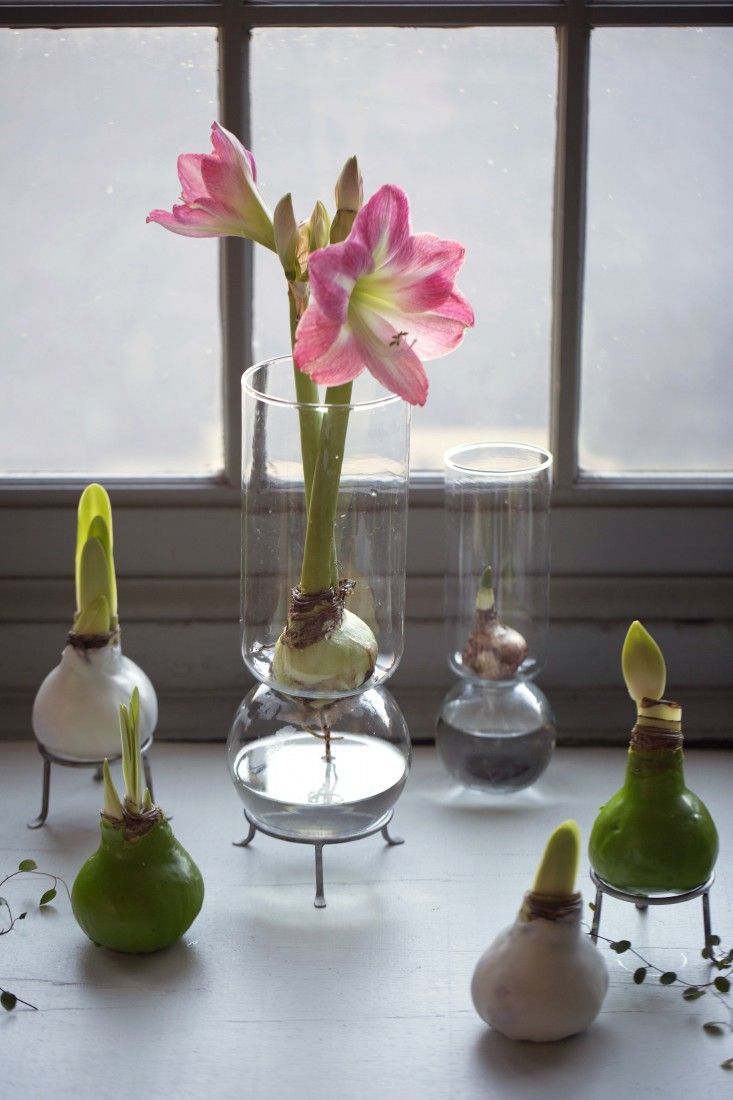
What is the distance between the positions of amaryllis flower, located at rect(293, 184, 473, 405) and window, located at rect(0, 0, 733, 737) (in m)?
0.30

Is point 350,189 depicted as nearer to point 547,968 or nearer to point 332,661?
point 332,661

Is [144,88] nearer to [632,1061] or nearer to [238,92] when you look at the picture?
[238,92]

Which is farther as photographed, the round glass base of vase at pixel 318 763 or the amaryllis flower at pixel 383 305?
the round glass base of vase at pixel 318 763

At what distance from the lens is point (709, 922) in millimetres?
755

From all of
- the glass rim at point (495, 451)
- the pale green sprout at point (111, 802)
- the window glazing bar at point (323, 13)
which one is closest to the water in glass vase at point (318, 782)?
the pale green sprout at point (111, 802)

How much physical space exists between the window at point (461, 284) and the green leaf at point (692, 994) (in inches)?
13.8

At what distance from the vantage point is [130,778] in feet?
2.45

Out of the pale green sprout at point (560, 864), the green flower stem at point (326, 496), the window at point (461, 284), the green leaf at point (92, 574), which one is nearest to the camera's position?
the pale green sprout at point (560, 864)

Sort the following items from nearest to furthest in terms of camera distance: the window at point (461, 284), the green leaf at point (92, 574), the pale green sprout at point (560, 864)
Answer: the pale green sprout at point (560, 864) < the green leaf at point (92, 574) < the window at point (461, 284)

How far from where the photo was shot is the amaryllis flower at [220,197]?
2.40 feet

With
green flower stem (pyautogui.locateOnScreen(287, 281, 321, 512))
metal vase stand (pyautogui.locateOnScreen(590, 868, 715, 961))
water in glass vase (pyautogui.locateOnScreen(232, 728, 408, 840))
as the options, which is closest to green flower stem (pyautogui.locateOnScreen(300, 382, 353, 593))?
green flower stem (pyautogui.locateOnScreen(287, 281, 321, 512))

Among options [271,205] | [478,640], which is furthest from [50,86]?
[478,640]

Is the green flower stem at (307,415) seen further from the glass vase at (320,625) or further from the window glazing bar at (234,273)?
the window glazing bar at (234,273)

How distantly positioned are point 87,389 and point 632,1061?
25.6 inches
